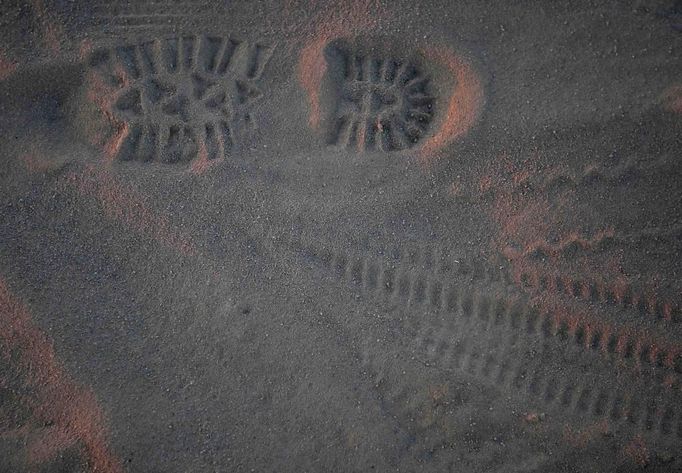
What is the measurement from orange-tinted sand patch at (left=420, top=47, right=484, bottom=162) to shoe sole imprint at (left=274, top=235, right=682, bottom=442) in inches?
17.7

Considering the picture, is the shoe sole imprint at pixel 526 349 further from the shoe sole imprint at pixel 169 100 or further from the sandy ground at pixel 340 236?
the shoe sole imprint at pixel 169 100

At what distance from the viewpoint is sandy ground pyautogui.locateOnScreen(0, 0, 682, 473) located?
171cm

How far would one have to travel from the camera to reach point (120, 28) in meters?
1.79

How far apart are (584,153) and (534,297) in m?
0.53

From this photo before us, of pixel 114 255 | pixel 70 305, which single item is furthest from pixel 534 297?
pixel 70 305

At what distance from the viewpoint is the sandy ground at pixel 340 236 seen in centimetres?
171

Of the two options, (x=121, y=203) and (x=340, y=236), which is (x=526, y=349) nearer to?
(x=340, y=236)

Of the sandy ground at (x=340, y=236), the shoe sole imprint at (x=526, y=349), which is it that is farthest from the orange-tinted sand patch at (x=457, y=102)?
the shoe sole imprint at (x=526, y=349)

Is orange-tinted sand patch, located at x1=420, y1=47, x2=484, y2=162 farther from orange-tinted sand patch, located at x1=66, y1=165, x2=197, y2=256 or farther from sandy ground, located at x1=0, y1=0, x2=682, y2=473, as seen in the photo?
orange-tinted sand patch, located at x1=66, y1=165, x2=197, y2=256

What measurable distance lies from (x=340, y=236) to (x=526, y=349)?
75 centimetres

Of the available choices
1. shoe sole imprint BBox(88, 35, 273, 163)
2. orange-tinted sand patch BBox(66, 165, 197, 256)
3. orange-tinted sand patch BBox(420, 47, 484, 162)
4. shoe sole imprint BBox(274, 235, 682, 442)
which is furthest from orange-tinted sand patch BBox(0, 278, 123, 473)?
orange-tinted sand patch BBox(420, 47, 484, 162)

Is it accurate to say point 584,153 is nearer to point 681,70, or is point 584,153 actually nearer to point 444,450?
point 681,70

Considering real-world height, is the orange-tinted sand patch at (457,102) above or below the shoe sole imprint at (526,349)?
above

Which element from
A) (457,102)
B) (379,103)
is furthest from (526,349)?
(379,103)
